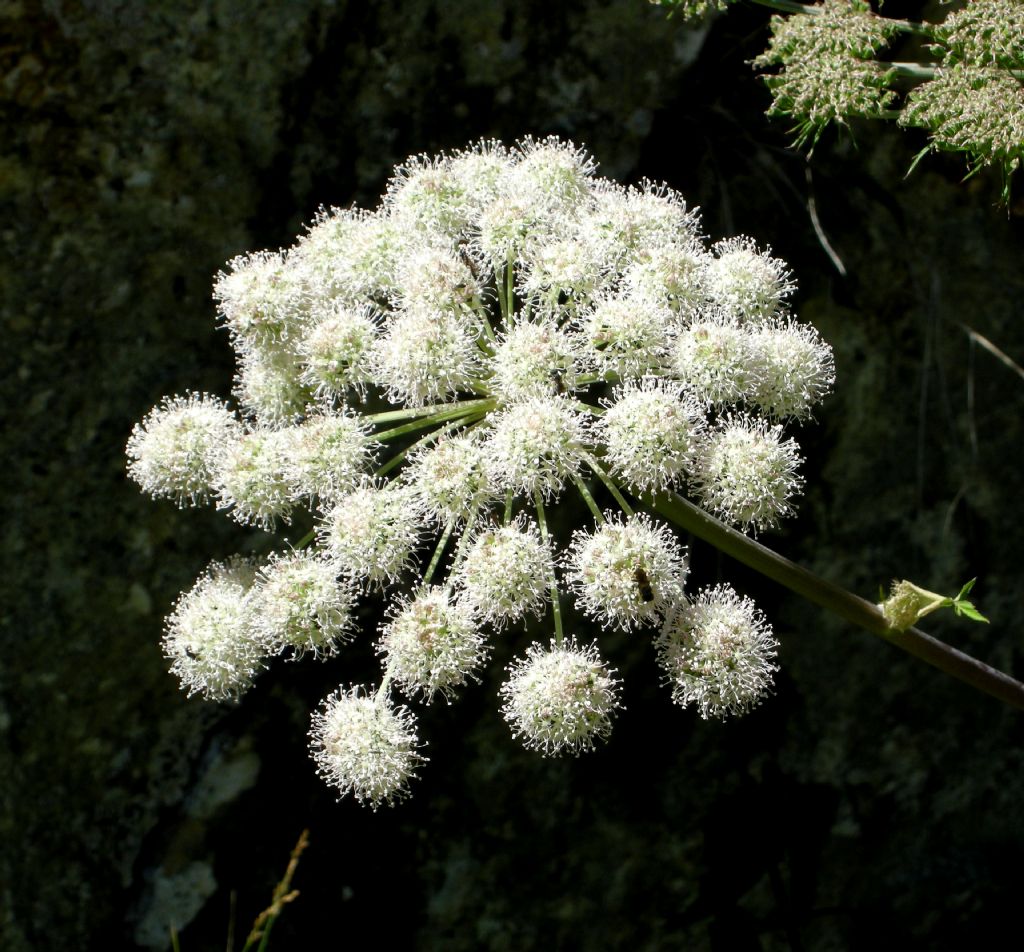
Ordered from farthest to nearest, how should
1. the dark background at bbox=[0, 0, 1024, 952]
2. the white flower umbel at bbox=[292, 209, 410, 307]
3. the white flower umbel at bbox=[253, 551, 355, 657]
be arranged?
the dark background at bbox=[0, 0, 1024, 952] → the white flower umbel at bbox=[292, 209, 410, 307] → the white flower umbel at bbox=[253, 551, 355, 657]

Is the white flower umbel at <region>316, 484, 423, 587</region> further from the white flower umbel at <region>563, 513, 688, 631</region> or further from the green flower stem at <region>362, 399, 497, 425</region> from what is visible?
the white flower umbel at <region>563, 513, 688, 631</region>

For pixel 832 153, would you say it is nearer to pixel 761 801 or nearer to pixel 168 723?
pixel 761 801

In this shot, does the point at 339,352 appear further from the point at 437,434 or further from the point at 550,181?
the point at 550,181

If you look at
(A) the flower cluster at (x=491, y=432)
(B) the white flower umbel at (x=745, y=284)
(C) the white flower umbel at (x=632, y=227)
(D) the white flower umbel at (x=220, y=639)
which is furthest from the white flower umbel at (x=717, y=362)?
(D) the white flower umbel at (x=220, y=639)

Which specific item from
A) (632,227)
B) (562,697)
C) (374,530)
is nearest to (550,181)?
(632,227)

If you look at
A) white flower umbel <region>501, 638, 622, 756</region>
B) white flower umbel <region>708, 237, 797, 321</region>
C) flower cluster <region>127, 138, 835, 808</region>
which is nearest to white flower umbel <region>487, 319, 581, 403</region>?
flower cluster <region>127, 138, 835, 808</region>

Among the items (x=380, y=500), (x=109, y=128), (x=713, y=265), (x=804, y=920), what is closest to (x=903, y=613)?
(x=713, y=265)
